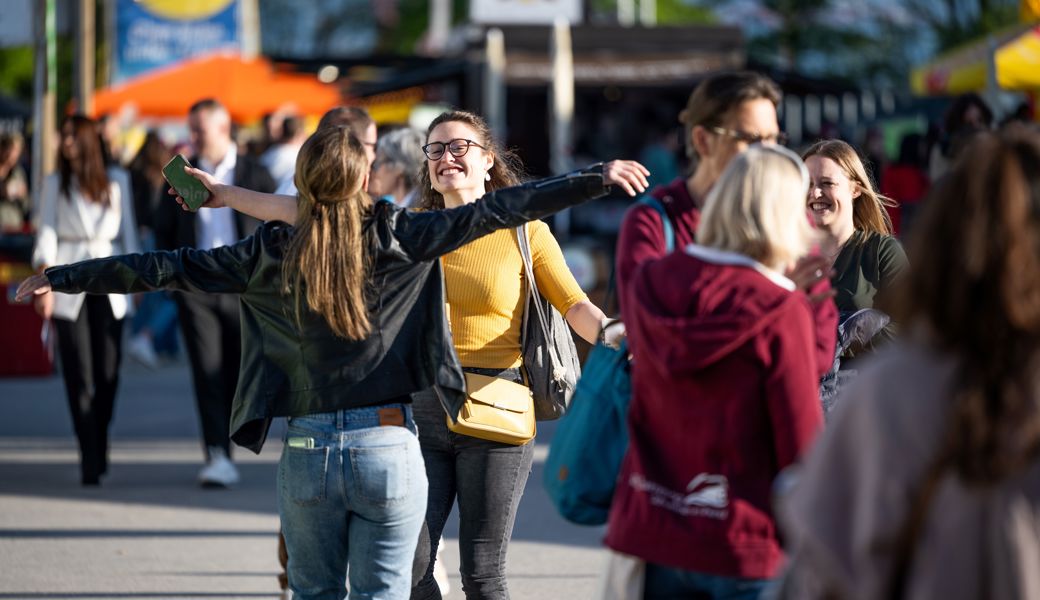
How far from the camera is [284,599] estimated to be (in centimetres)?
593

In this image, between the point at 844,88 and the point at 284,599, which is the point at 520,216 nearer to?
the point at 284,599

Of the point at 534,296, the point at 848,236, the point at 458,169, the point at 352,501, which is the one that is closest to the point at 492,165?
the point at 458,169

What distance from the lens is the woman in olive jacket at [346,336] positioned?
401 centimetres

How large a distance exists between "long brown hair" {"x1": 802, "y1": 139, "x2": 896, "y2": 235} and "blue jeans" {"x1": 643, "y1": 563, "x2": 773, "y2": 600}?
218cm

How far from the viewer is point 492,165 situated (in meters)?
5.13

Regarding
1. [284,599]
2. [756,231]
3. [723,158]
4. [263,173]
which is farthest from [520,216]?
[263,173]

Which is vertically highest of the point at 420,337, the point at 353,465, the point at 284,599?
the point at 420,337

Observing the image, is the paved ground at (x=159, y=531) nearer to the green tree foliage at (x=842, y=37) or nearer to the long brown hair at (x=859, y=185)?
the long brown hair at (x=859, y=185)

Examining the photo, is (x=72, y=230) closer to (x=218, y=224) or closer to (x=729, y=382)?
(x=218, y=224)

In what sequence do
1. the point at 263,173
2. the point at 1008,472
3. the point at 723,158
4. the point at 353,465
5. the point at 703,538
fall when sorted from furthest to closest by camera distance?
the point at 263,173
the point at 353,465
the point at 723,158
the point at 703,538
the point at 1008,472

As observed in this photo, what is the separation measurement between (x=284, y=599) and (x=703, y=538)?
313 centimetres

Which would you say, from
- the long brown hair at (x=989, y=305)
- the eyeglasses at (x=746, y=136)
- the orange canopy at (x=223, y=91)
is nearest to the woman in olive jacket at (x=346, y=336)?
the eyeglasses at (x=746, y=136)

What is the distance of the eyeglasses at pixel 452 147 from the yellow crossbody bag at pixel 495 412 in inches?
29.0

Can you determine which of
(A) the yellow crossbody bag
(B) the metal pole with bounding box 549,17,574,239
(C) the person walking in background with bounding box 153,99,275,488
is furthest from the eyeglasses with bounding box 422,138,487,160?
(B) the metal pole with bounding box 549,17,574,239
